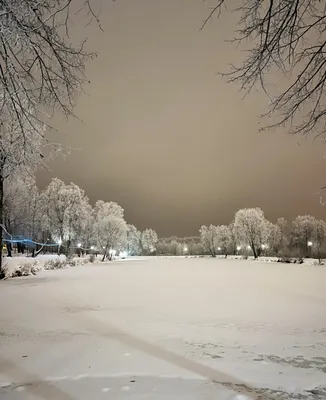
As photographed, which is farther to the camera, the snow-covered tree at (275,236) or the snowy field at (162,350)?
the snow-covered tree at (275,236)

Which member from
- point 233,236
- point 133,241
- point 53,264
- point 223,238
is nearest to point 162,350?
point 53,264

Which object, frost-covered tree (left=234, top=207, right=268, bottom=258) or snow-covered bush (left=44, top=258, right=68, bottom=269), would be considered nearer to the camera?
snow-covered bush (left=44, top=258, right=68, bottom=269)

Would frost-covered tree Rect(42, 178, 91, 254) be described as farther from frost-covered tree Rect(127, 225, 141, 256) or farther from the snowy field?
frost-covered tree Rect(127, 225, 141, 256)

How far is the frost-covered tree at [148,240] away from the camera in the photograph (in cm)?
12312

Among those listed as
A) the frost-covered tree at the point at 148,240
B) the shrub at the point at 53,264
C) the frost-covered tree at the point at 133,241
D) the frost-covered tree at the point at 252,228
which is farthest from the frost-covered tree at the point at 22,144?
the frost-covered tree at the point at 148,240

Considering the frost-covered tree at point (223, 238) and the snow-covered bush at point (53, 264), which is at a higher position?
the frost-covered tree at point (223, 238)

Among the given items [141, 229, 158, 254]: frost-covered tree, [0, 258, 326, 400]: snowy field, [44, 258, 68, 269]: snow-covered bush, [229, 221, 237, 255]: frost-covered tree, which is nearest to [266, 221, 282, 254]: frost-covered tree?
[229, 221, 237, 255]: frost-covered tree

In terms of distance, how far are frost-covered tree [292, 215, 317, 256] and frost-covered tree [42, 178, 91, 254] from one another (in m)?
60.8

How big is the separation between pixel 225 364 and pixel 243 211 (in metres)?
67.1

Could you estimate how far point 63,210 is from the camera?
4328 cm

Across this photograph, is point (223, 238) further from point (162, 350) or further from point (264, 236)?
point (162, 350)

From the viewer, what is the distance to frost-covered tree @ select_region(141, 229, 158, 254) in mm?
123125

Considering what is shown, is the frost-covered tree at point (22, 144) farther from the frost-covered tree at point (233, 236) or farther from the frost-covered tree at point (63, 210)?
the frost-covered tree at point (233, 236)

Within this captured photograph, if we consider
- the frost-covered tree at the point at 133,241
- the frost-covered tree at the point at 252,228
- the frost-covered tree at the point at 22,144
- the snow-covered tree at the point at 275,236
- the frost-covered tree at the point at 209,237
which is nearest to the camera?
the frost-covered tree at the point at 22,144
